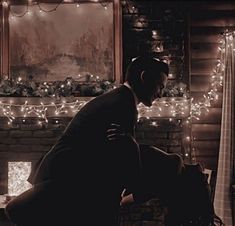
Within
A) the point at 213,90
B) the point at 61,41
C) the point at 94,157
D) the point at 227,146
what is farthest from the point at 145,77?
the point at 213,90

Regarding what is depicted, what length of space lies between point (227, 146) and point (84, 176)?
298 cm

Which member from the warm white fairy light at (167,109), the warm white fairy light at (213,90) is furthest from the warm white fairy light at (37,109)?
the warm white fairy light at (213,90)

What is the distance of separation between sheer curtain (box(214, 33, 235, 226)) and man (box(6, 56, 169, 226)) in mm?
2822

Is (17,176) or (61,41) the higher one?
(61,41)

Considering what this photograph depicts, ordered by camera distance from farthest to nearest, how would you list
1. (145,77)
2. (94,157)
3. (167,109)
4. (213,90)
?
(213,90) < (167,109) < (145,77) < (94,157)

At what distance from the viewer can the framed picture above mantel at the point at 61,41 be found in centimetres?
479

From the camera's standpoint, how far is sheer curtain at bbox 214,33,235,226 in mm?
4551

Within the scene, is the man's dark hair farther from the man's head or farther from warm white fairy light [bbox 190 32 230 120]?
warm white fairy light [bbox 190 32 230 120]

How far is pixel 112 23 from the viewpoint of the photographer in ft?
15.8

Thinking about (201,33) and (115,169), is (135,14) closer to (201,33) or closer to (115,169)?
(201,33)

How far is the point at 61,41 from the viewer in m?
4.80

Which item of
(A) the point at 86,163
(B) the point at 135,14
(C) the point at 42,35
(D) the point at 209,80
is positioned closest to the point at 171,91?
(D) the point at 209,80

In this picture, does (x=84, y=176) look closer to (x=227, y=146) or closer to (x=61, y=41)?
(x=227, y=146)

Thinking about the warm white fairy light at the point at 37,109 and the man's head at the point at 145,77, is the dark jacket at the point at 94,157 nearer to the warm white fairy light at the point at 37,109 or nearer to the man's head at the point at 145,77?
the man's head at the point at 145,77
